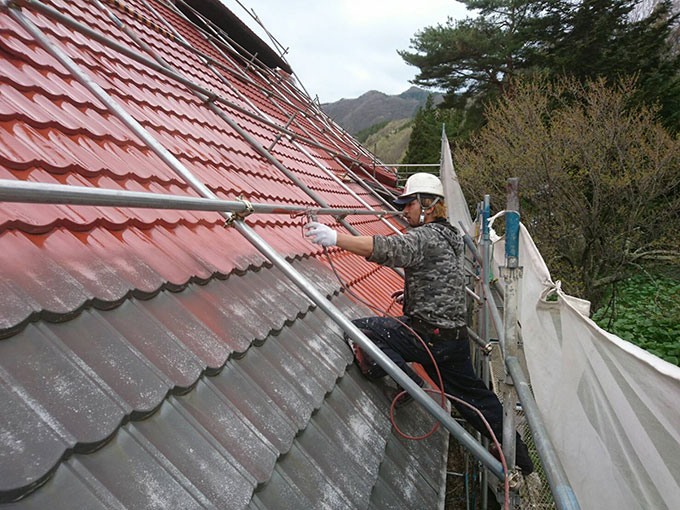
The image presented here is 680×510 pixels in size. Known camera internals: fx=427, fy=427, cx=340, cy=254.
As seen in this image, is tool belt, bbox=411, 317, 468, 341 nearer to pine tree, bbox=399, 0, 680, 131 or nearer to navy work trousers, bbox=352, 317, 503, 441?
navy work trousers, bbox=352, 317, 503, 441

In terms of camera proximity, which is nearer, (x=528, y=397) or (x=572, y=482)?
(x=528, y=397)

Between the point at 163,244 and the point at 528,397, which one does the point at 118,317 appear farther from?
the point at 528,397

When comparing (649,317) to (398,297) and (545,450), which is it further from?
(545,450)

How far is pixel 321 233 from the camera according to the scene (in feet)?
7.45

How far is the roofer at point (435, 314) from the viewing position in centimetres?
264

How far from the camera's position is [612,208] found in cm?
1331

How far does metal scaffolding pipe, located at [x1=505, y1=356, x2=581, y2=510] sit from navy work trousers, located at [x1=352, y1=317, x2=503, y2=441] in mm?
639

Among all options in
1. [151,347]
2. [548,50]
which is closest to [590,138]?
[548,50]

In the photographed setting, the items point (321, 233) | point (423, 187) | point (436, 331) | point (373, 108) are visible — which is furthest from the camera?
point (373, 108)

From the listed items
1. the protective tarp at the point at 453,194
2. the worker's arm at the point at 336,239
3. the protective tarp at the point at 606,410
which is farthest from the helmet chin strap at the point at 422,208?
the protective tarp at the point at 453,194

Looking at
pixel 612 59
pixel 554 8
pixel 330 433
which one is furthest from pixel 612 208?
pixel 330 433

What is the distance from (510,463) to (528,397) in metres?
0.40

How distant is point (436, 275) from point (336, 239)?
804 mm

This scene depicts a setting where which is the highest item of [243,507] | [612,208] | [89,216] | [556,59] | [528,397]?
[556,59]
